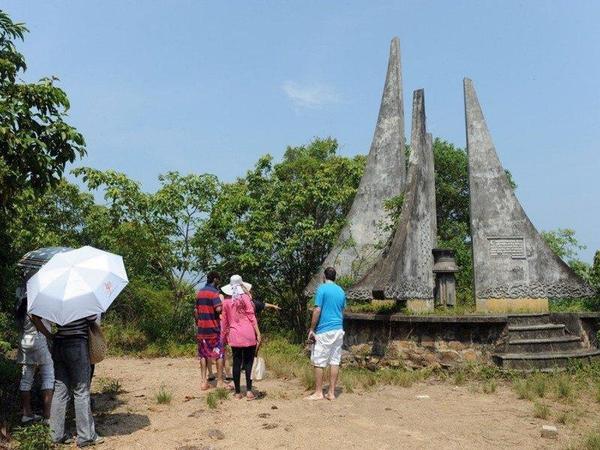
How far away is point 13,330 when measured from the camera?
38.8 feet

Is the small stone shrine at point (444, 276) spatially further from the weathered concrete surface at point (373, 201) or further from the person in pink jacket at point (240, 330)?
the person in pink jacket at point (240, 330)

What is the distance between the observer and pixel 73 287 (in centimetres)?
512

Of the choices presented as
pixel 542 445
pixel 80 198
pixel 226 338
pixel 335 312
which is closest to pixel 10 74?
pixel 226 338

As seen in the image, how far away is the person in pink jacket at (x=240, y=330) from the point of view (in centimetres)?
711

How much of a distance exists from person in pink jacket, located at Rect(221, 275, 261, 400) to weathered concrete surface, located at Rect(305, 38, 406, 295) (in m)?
6.07

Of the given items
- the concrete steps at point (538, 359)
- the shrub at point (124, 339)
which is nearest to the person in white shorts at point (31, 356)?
the concrete steps at point (538, 359)

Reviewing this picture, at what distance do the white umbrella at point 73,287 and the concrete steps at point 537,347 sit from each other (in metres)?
6.88

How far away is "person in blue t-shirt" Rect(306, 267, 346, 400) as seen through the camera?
7195mm

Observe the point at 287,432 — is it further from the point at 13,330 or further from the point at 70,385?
the point at 13,330

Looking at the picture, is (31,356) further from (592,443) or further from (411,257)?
(411,257)

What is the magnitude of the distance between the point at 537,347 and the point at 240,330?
18.5 feet

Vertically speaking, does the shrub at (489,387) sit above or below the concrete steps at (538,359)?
below

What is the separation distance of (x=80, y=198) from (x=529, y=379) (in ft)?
45.2

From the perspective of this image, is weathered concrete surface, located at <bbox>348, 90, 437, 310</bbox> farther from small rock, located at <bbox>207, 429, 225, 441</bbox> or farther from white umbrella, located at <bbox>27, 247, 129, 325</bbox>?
white umbrella, located at <bbox>27, 247, 129, 325</bbox>
